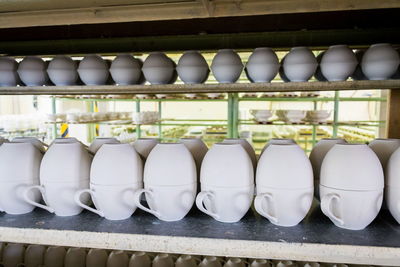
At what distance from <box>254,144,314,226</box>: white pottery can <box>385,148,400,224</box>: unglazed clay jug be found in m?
0.23

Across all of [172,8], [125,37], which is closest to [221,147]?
[172,8]

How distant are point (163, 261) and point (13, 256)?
63 centimetres

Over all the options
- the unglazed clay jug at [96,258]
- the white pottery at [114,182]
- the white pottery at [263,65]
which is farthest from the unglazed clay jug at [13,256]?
the white pottery at [263,65]

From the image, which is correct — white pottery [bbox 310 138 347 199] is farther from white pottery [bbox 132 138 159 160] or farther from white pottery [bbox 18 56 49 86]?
white pottery [bbox 18 56 49 86]

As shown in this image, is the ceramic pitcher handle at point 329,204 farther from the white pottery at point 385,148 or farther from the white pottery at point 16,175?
the white pottery at point 16,175

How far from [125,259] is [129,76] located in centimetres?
68

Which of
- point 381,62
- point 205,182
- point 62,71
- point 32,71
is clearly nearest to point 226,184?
point 205,182

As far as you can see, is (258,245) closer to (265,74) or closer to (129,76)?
(265,74)

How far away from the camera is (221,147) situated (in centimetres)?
93

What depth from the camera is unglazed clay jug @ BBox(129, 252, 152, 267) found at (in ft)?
3.71

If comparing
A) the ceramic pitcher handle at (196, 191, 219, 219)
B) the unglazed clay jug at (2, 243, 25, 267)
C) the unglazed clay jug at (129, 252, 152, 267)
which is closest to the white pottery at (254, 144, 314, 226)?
the ceramic pitcher handle at (196, 191, 219, 219)

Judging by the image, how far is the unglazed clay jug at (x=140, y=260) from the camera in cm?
113

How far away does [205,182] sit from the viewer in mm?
924

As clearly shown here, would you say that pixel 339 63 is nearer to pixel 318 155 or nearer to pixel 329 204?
pixel 318 155
